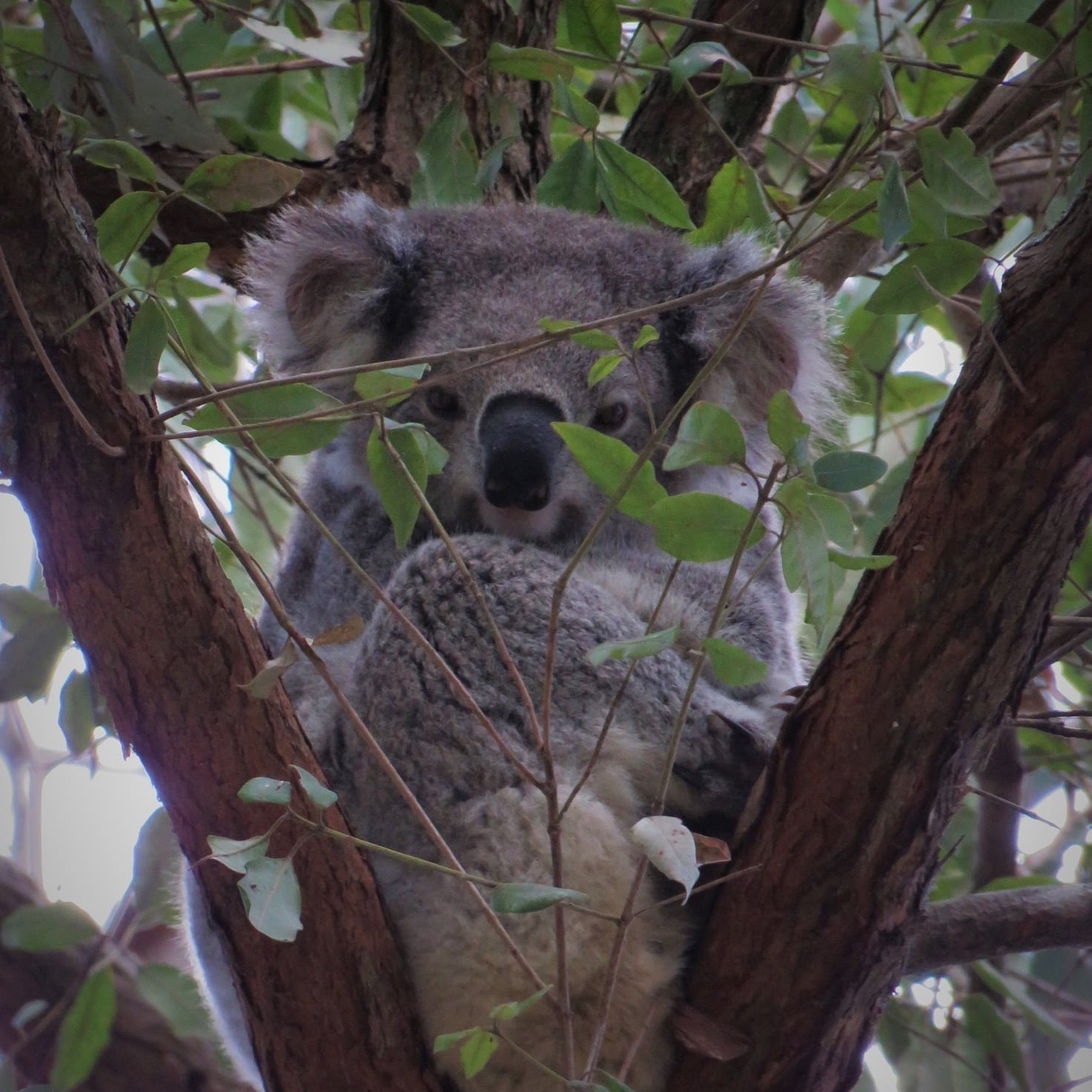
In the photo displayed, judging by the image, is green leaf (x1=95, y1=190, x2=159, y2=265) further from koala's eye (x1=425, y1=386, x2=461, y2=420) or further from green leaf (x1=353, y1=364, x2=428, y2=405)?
koala's eye (x1=425, y1=386, x2=461, y2=420)

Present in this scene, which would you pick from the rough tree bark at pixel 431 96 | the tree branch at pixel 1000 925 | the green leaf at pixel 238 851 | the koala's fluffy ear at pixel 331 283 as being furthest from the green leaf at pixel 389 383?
the rough tree bark at pixel 431 96

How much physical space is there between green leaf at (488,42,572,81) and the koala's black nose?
0.61m

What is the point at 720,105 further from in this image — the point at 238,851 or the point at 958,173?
the point at 238,851

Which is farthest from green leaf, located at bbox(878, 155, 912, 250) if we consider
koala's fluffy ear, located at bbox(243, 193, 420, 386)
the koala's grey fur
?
koala's fluffy ear, located at bbox(243, 193, 420, 386)

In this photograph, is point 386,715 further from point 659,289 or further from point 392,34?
point 392,34

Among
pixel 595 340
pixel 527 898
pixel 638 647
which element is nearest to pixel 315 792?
pixel 527 898

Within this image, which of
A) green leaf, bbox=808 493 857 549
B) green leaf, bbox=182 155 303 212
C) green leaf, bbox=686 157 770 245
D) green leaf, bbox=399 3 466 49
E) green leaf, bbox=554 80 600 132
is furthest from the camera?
green leaf, bbox=686 157 770 245

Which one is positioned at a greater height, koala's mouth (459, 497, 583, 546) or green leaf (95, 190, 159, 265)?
koala's mouth (459, 497, 583, 546)

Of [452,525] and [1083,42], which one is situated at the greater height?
[1083,42]

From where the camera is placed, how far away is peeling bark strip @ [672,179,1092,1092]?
1.59 metres

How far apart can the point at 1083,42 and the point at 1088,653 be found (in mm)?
1393

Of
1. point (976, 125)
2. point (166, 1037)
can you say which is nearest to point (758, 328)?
point (976, 125)

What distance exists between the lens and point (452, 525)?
2.64 meters

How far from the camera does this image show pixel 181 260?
65.4 inches
